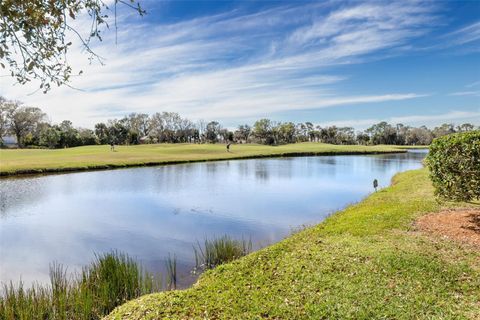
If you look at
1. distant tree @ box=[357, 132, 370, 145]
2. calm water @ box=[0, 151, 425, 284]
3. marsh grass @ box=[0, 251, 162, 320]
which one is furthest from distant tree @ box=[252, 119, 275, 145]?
marsh grass @ box=[0, 251, 162, 320]

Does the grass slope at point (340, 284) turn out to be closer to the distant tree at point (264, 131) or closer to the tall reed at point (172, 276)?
the tall reed at point (172, 276)

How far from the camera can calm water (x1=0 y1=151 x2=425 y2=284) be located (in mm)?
13539

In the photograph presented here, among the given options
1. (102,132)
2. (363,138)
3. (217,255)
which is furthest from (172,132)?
(217,255)

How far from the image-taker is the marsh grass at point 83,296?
7.76 metres

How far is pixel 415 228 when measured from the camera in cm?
1260

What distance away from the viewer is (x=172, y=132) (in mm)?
141875

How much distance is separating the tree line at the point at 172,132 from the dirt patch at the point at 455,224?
94.5m

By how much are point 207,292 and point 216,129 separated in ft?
469

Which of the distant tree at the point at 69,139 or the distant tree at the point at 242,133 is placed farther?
the distant tree at the point at 242,133

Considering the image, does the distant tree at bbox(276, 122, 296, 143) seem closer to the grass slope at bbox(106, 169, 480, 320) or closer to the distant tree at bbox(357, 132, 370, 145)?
the distant tree at bbox(357, 132, 370, 145)

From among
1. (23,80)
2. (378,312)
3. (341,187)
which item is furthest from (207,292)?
(341,187)

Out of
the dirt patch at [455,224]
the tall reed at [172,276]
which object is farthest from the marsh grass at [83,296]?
the dirt patch at [455,224]

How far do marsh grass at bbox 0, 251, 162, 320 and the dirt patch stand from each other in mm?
9764

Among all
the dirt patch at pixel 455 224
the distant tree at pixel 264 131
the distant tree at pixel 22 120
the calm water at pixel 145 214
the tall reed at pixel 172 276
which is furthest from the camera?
the distant tree at pixel 264 131
